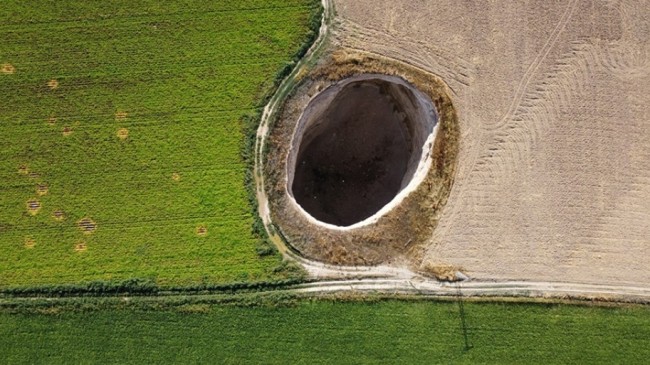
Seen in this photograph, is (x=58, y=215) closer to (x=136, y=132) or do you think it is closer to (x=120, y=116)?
(x=136, y=132)

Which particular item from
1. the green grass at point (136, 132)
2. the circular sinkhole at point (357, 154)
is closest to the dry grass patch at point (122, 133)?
the green grass at point (136, 132)

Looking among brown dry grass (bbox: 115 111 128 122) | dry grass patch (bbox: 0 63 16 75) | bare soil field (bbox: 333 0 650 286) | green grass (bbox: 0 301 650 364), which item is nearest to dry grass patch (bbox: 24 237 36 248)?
green grass (bbox: 0 301 650 364)

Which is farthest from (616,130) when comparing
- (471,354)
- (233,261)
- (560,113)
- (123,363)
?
(123,363)

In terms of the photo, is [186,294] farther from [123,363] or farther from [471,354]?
[471,354]

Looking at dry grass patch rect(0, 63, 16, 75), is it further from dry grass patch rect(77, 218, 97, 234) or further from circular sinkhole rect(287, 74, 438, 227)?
circular sinkhole rect(287, 74, 438, 227)

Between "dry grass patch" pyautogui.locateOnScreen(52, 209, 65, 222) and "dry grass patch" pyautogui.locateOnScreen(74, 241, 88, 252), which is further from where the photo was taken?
"dry grass patch" pyautogui.locateOnScreen(52, 209, 65, 222)

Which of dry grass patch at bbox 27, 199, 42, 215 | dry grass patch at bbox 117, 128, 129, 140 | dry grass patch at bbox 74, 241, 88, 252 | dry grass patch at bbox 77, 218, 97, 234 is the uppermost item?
dry grass patch at bbox 117, 128, 129, 140

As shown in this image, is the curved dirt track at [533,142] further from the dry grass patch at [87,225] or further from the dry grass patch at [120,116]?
the dry grass patch at [87,225]
